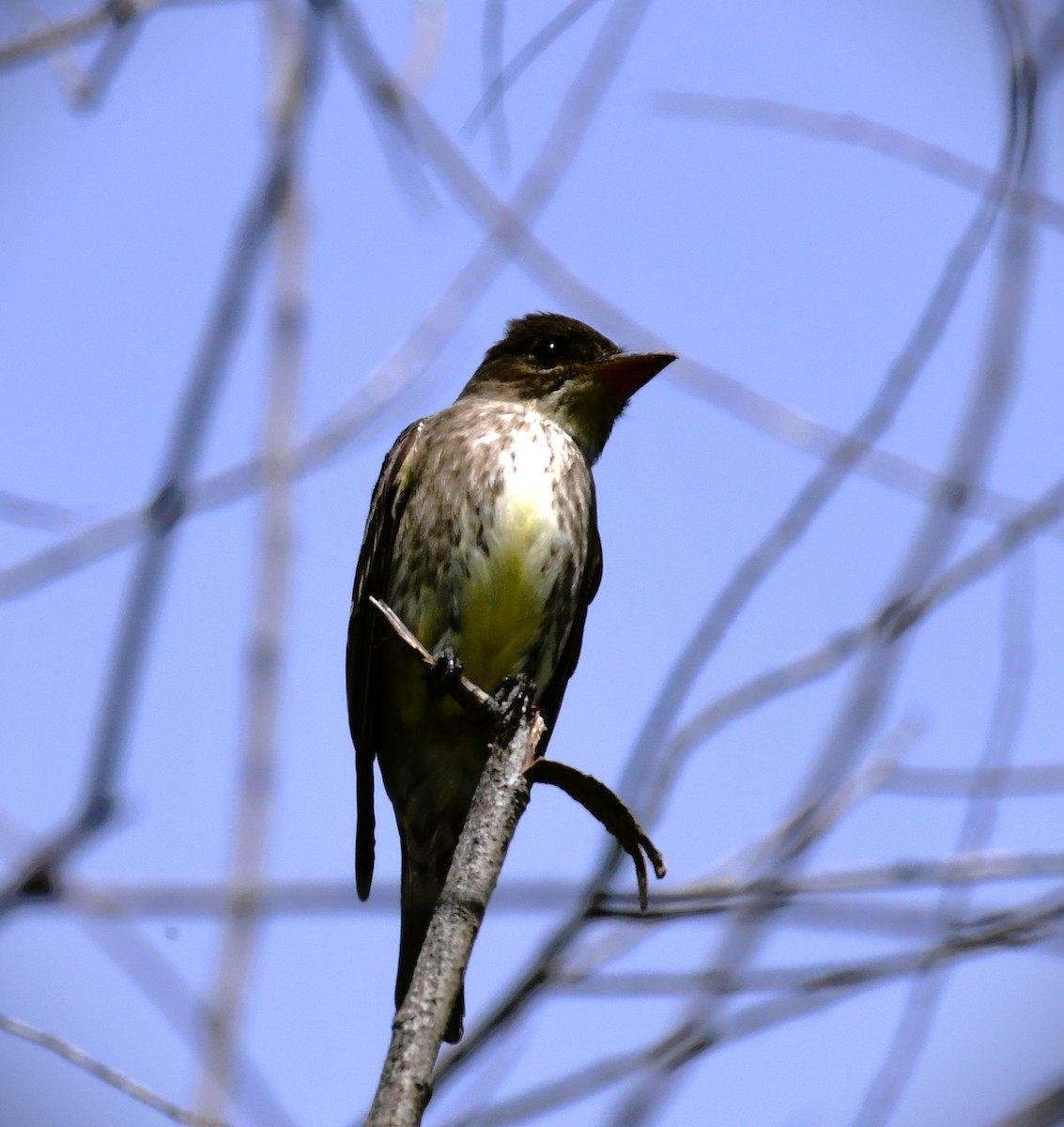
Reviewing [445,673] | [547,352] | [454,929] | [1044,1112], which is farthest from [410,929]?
[1044,1112]

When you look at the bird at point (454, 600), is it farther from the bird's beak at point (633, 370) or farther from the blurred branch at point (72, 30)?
the blurred branch at point (72, 30)

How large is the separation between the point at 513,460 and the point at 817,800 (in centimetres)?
349

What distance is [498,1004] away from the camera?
7.63 ft

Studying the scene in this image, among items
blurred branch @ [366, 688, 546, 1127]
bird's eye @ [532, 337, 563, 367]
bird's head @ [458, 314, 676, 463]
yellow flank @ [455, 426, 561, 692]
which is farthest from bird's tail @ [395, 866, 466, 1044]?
bird's eye @ [532, 337, 563, 367]

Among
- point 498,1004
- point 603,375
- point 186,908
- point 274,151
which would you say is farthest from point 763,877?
point 603,375

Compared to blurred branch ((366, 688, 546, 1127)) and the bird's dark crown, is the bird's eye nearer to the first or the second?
the bird's dark crown

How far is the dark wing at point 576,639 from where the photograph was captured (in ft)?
19.9

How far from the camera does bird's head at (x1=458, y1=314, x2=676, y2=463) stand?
6465 millimetres

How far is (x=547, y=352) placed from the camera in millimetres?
6801

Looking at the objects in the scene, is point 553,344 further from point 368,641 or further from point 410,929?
point 410,929

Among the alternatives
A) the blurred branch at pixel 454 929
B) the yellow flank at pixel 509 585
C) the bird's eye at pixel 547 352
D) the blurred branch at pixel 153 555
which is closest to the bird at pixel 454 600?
the yellow flank at pixel 509 585

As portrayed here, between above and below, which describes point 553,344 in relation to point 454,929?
above

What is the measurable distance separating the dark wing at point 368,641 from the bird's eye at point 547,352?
0.90m

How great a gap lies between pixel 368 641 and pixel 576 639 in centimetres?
95
